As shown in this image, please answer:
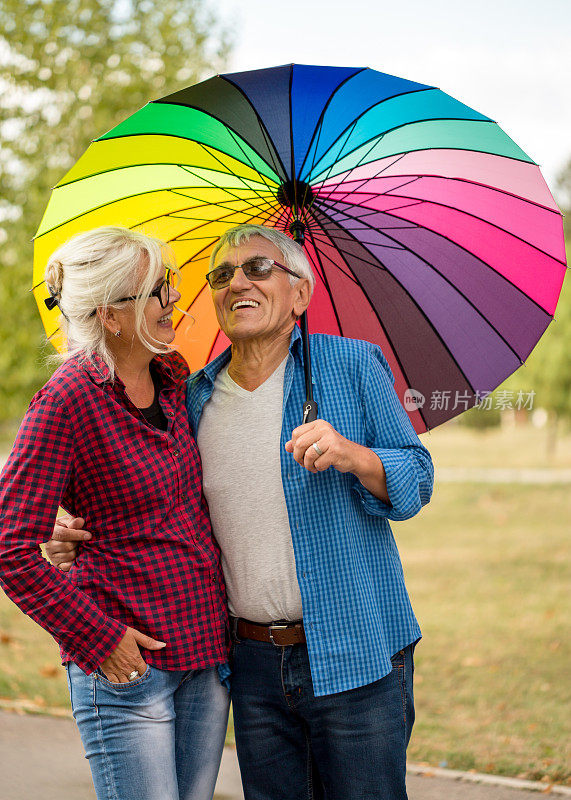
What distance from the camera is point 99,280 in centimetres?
259

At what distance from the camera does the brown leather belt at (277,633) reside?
2615 mm

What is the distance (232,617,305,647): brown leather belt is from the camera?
2615mm

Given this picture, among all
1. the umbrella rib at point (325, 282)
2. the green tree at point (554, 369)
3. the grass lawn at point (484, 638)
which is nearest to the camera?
the umbrella rib at point (325, 282)

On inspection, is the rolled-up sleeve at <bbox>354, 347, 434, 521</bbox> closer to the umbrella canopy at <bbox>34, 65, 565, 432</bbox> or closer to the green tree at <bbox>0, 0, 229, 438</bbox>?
the umbrella canopy at <bbox>34, 65, 565, 432</bbox>

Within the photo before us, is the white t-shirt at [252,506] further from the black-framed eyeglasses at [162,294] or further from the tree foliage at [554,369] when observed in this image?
the tree foliage at [554,369]

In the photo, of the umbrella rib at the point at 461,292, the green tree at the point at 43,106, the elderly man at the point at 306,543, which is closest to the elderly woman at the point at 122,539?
the elderly man at the point at 306,543

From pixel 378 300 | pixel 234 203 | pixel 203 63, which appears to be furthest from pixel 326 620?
pixel 203 63

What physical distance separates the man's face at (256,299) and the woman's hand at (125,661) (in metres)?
0.99

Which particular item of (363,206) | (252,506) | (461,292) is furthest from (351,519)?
(363,206)

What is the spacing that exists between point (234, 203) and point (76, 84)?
22.9 feet

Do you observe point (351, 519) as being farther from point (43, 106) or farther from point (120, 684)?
point (43, 106)

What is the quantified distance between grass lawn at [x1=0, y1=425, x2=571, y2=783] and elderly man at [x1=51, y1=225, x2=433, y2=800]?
2.32 metres

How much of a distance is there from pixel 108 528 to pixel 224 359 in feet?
2.45

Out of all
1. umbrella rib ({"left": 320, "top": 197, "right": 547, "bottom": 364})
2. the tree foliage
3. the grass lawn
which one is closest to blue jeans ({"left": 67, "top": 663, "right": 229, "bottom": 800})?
umbrella rib ({"left": 320, "top": 197, "right": 547, "bottom": 364})
